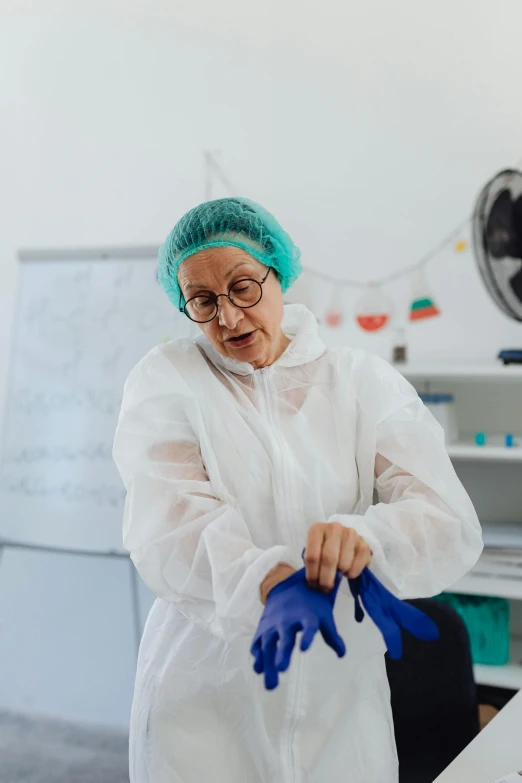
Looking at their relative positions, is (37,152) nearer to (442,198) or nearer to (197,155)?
(197,155)

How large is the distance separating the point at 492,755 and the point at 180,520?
0.57 meters

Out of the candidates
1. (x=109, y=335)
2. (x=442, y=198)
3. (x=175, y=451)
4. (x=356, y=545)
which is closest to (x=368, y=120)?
(x=442, y=198)

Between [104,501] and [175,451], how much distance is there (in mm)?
1729

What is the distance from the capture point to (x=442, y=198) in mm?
2557

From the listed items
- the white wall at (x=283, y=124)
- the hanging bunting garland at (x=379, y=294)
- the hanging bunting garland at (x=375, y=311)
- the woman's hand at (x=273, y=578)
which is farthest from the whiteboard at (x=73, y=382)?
the woman's hand at (x=273, y=578)

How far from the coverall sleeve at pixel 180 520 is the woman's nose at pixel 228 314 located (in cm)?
11

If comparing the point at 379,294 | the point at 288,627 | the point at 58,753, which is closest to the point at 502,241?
the point at 379,294

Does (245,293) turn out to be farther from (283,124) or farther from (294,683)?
(283,124)

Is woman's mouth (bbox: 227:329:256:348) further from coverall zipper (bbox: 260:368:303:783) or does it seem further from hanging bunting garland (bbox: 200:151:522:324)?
hanging bunting garland (bbox: 200:151:522:324)

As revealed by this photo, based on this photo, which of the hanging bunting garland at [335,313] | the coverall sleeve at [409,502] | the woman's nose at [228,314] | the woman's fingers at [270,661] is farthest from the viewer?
the hanging bunting garland at [335,313]

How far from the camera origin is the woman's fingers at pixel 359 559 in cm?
89

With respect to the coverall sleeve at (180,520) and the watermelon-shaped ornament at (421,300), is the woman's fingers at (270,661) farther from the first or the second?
the watermelon-shaped ornament at (421,300)

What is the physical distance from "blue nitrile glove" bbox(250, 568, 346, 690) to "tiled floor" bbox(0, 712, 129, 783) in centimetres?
195

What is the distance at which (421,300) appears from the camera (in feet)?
8.31
